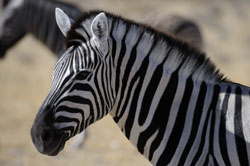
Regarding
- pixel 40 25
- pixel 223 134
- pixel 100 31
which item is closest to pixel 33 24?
pixel 40 25

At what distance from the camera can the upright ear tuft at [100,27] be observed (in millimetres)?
2932

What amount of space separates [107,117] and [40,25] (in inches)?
117

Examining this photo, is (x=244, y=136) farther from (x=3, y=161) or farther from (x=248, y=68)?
(x=248, y=68)

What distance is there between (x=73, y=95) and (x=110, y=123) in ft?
21.8

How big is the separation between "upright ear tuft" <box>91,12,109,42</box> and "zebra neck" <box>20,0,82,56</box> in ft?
15.7

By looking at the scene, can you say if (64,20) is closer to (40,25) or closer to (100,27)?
(100,27)

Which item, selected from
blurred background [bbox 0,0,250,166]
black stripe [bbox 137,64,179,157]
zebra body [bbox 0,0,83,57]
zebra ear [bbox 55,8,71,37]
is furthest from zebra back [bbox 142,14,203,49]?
black stripe [bbox 137,64,179,157]

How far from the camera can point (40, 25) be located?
789cm

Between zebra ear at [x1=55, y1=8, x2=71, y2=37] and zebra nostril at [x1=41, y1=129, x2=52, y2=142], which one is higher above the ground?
zebra ear at [x1=55, y1=8, x2=71, y2=37]

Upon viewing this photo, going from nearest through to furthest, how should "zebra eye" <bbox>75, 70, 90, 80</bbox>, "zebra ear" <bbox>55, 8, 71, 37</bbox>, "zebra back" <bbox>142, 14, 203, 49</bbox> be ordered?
"zebra eye" <bbox>75, 70, 90, 80</bbox>, "zebra ear" <bbox>55, 8, 71, 37</bbox>, "zebra back" <bbox>142, 14, 203, 49</bbox>

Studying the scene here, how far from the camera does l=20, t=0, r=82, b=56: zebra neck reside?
7742mm

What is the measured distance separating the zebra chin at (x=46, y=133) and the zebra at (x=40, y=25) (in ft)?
15.8

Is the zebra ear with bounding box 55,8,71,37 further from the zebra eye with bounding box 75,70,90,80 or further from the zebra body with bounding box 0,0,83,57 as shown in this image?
the zebra body with bounding box 0,0,83,57

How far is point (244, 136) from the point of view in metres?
2.88
